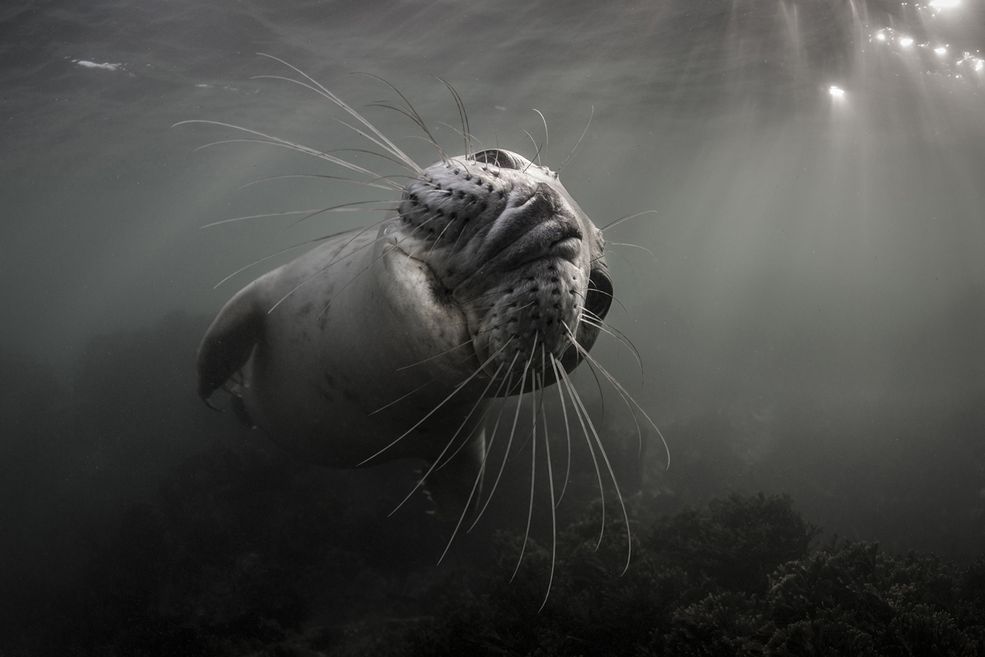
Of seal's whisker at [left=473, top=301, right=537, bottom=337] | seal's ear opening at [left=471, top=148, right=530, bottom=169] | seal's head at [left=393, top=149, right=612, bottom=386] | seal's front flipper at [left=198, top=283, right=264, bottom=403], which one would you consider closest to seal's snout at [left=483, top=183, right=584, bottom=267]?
seal's head at [left=393, top=149, right=612, bottom=386]

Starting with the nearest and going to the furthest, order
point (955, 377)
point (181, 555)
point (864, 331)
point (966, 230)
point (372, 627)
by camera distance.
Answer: point (372, 627) < point (181, 555) < point (955, 377) < point (864, 331) < point (966, 230)

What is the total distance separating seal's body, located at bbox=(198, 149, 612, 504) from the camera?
146 cm

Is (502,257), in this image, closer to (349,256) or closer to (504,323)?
(504,323)

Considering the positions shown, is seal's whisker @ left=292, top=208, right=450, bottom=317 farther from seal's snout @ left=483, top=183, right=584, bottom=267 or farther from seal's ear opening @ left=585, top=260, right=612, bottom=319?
seal's ear opening @ left=585, top=260, right=612, bottom=319

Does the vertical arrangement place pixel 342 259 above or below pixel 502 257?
below

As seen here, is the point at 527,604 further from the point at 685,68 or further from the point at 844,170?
the point at 844,170

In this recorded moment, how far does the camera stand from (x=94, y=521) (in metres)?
8.05

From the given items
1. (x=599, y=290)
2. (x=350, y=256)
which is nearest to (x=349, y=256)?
(x=350, y=256)

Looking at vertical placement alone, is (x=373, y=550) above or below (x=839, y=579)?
below

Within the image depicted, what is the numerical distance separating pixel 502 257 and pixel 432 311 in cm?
33

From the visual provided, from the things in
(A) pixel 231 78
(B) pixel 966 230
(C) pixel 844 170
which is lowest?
(B) pixel 966 230

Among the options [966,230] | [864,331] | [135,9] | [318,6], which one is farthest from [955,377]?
[966,230]

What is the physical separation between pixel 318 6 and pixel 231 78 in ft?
19.7

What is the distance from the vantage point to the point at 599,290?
6.51ft
